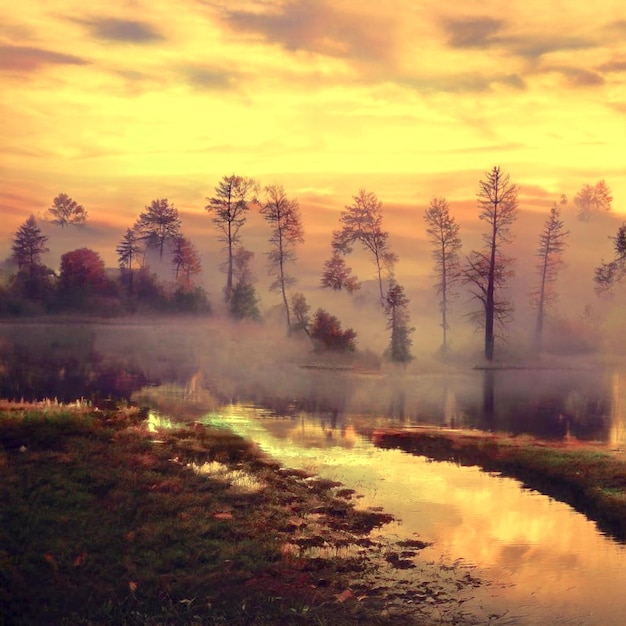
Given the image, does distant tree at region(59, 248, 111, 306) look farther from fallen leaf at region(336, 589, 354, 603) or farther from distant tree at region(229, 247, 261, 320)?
fallen leaf at region(336, 589, 354, 603)

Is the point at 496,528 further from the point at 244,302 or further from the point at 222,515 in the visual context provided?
the point at 244,302

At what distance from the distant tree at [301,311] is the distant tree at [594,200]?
97875mm

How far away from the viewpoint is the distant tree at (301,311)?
8544 cm

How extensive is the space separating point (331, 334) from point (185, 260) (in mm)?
40323

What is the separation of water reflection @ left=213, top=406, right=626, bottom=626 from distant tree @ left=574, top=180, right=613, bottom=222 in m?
141

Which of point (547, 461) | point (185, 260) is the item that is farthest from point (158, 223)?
point (547, 461)

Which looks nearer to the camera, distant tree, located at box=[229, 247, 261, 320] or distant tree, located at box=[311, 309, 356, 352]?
distant tree, located at box=[311, 309, 356, 352]

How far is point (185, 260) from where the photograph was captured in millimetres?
114188

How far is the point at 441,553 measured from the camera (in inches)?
851

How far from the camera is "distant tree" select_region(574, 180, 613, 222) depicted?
166m

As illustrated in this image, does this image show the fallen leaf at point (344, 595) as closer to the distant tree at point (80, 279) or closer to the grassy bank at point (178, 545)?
the grassy bank at point (178, 545)

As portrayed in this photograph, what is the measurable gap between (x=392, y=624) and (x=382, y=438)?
23617 millimetres

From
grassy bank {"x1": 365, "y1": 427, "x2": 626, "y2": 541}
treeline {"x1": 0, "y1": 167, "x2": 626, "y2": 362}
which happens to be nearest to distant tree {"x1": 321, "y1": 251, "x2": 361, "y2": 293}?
treeline {"x1": 0, "y1": 167, "x2": 626, "y2": 362}

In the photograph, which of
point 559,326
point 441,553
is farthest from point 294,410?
Result: point 559,326
